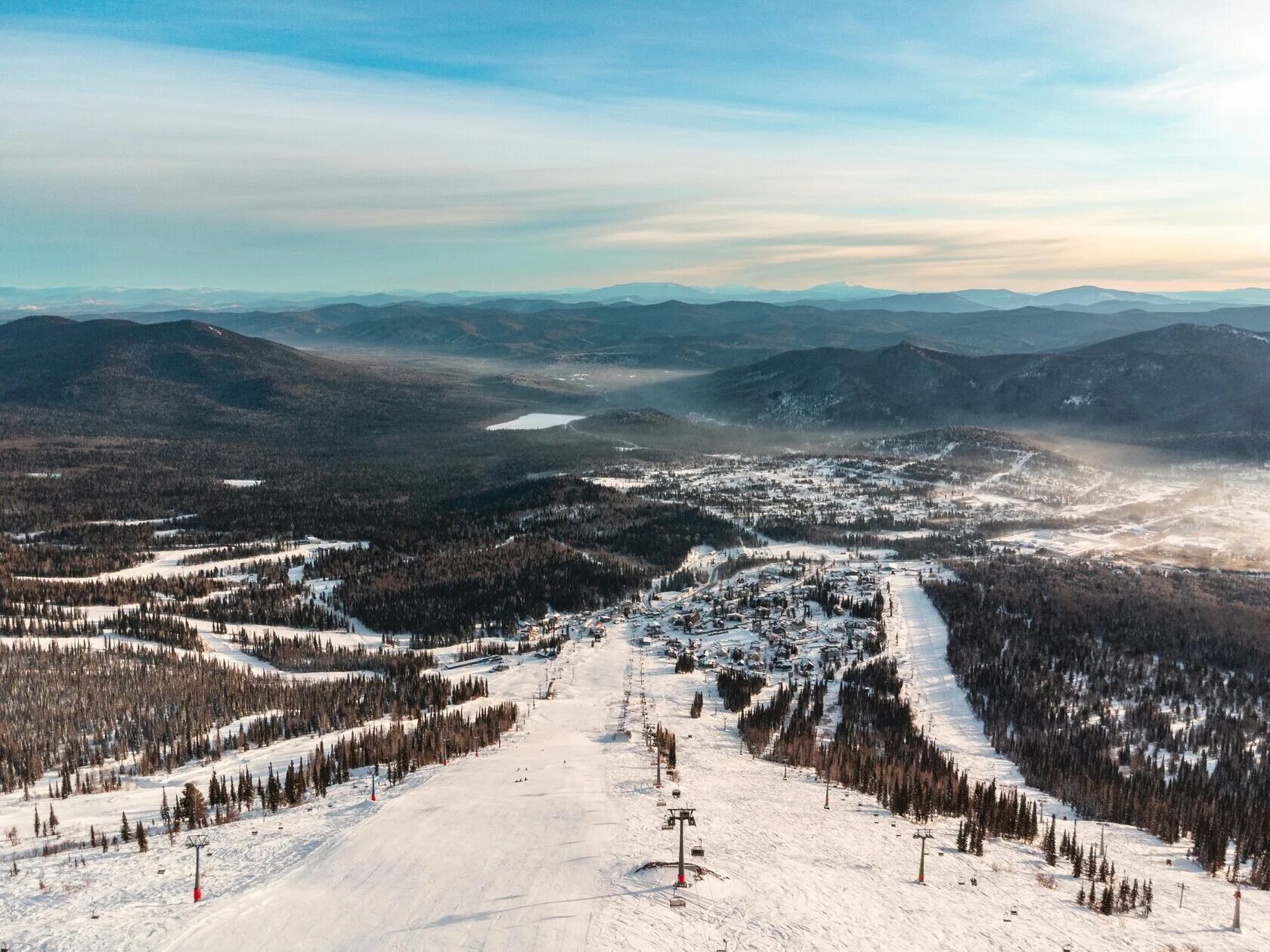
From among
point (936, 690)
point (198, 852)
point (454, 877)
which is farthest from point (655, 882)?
point (936, 690)

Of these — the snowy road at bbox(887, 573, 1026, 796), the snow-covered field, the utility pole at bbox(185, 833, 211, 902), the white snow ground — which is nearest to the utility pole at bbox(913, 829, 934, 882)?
the white snow ground

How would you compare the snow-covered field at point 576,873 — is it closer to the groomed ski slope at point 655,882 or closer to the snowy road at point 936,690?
the groomed ski slope at point 655,882

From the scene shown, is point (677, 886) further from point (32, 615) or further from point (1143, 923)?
point (32, 615)

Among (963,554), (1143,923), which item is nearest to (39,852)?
(1143,923)

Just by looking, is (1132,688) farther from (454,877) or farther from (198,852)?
(198,852)

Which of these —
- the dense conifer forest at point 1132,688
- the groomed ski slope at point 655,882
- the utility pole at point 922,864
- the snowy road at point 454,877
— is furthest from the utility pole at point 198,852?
the dense conifer forest at point 1132,688
